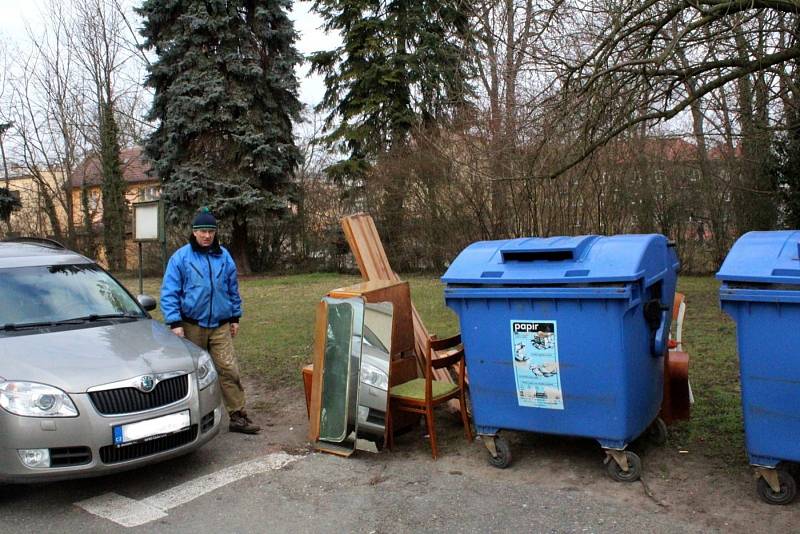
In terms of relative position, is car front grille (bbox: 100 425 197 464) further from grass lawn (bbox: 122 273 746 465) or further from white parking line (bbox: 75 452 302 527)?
grass lawn (bbox: 122 273 746 465)

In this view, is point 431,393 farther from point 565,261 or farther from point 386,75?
point 386,75

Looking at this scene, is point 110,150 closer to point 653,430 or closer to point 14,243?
point 14,243

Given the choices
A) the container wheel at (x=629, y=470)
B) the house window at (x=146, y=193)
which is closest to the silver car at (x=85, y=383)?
the container wheel at (x=629, y=470)

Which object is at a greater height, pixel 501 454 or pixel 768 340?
pixel 768 340

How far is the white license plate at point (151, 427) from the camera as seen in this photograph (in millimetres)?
4258

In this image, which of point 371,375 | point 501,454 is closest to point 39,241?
point 371,375

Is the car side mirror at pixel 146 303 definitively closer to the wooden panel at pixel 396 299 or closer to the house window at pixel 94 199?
the wooden panel at pixel 396 299

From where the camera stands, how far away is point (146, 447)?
14.5 feet

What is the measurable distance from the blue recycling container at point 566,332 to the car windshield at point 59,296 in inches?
109

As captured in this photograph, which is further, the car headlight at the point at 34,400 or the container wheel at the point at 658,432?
the container wheel at the point at 658,432

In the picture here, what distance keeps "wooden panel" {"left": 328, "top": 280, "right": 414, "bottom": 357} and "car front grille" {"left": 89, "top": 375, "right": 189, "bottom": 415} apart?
126cm

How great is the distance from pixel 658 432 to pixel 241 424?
3.30 meters

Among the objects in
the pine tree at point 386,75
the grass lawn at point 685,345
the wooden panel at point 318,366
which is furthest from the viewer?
the pine tree at point 386,75

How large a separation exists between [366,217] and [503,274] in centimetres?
204
